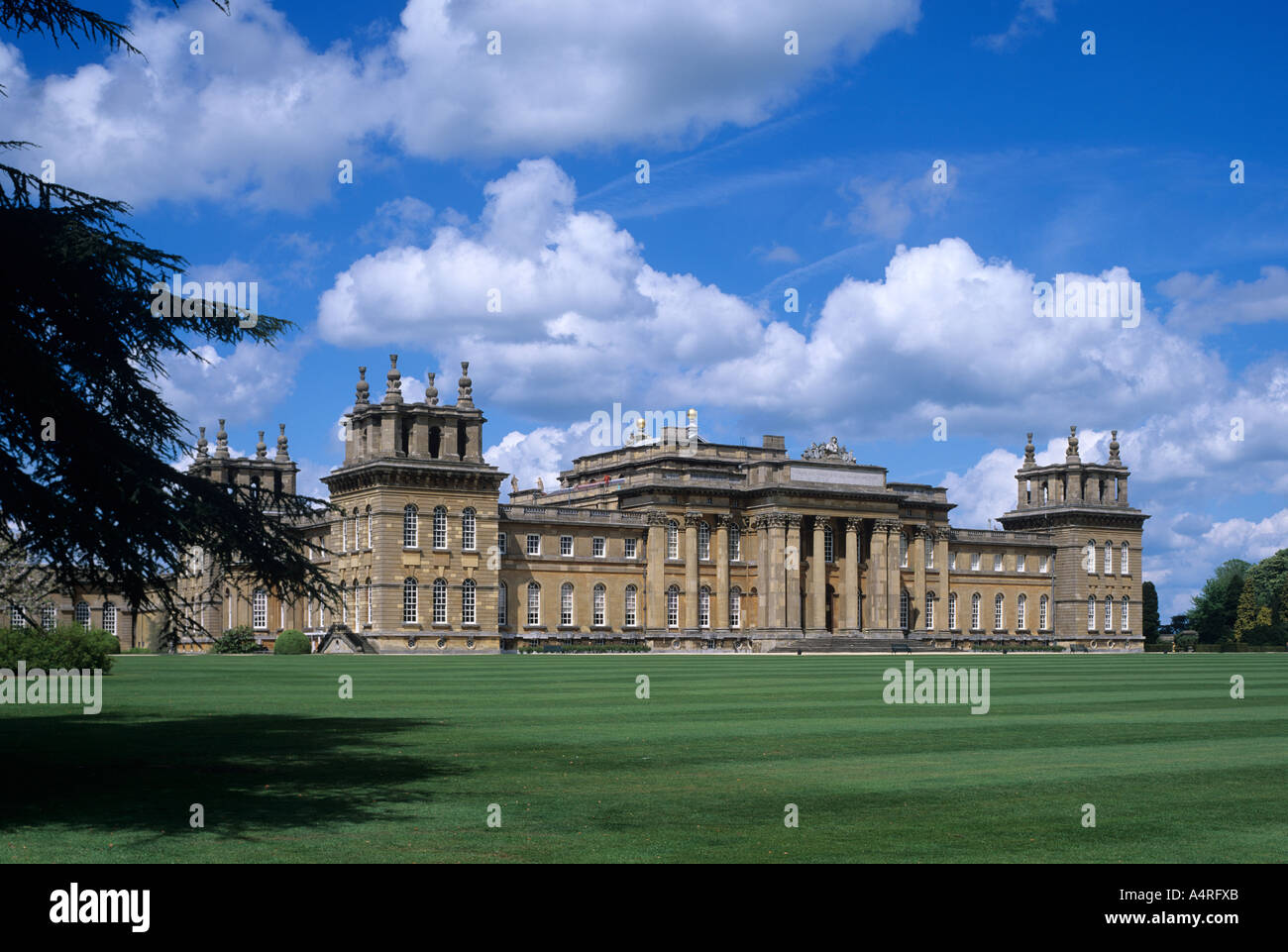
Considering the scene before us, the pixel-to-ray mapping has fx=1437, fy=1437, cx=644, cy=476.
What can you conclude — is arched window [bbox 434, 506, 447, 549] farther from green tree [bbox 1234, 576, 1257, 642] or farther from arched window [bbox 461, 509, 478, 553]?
green tree [bbox 1234, 576, 1257, 642]

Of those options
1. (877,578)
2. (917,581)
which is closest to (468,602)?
(877,578)

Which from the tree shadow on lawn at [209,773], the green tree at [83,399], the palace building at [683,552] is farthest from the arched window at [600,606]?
the green tree at [83,399]

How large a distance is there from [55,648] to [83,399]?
20.7 meters

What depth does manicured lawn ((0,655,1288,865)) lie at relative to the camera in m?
12.8

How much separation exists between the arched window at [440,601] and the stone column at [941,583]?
139ft

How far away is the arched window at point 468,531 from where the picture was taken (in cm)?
8800

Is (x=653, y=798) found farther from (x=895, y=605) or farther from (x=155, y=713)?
(x=895, y=605)

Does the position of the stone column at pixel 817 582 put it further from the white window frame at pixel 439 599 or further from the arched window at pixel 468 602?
the white window frame at pixel 439 599

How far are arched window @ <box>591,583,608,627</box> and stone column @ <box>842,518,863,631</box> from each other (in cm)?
1760

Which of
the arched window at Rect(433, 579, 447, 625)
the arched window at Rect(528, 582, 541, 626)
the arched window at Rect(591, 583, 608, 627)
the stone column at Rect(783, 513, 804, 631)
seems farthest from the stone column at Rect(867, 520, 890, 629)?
the arched window at Rect(433, 579, 447, 625)

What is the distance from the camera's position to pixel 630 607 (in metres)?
98.4

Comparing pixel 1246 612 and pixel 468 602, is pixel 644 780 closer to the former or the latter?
pixel 468 602

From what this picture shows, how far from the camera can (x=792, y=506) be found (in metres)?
99.4
